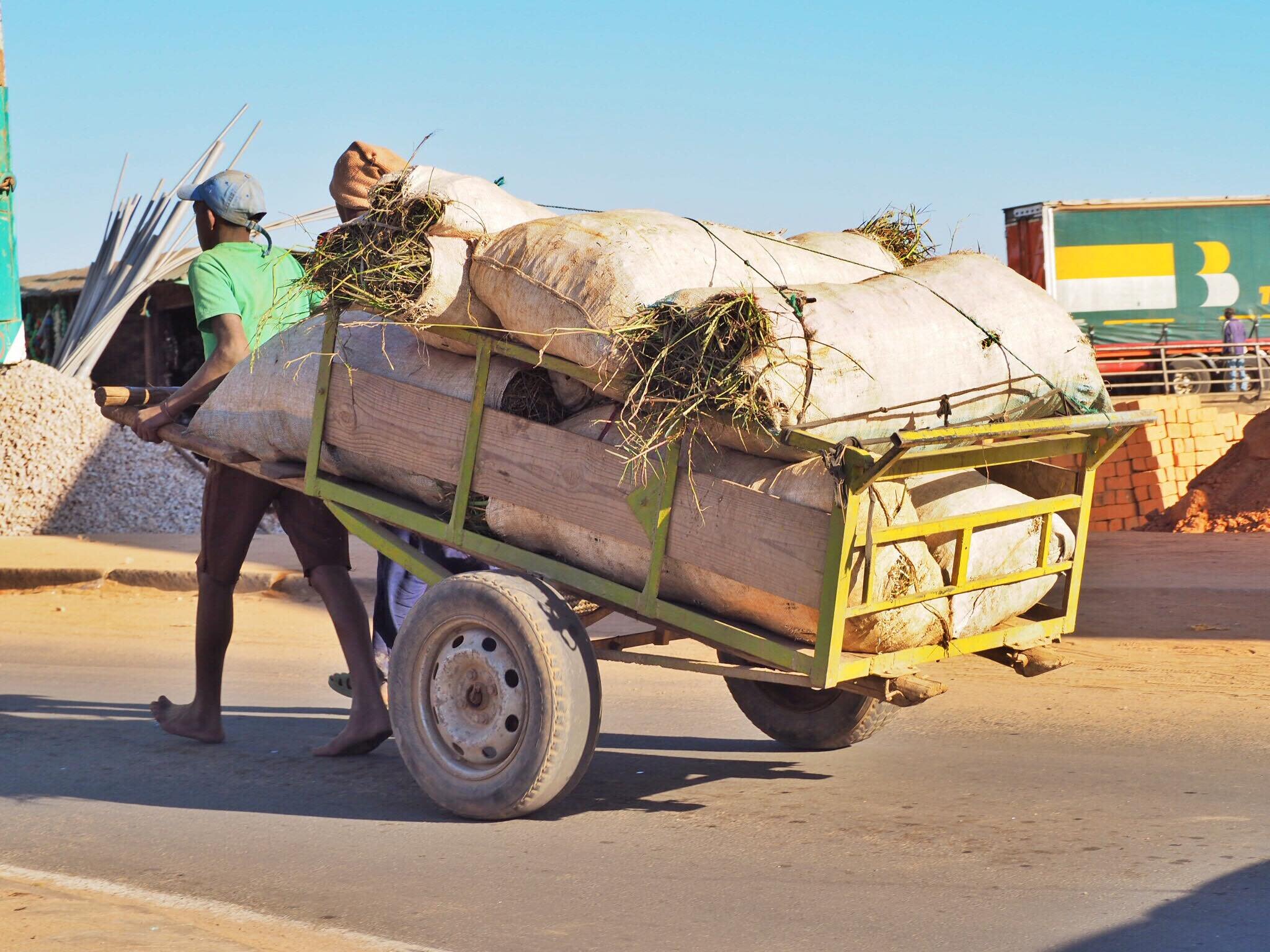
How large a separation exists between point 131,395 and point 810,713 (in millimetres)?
2747

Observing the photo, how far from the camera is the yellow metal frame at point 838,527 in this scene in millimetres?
3645

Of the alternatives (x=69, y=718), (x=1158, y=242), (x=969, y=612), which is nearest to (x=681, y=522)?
(x=969, y=612)

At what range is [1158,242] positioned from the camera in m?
20.5

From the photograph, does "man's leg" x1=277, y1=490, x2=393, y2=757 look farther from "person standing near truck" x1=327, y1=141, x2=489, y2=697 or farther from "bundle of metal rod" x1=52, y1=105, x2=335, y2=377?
"bundle of metal rod" x1=52, y1=105, x2=335, y2=377

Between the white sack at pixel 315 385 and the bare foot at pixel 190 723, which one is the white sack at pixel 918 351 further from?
the bare foot at pixel 190 723

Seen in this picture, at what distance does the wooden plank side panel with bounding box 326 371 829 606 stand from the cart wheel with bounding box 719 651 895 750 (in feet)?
4.33

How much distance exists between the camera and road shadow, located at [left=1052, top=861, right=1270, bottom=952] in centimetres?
322

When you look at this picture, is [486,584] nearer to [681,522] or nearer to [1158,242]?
[681,522]

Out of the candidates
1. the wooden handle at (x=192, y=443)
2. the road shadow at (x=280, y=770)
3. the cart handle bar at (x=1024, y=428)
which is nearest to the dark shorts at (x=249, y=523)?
the wooden handle at (x=192, y=443)

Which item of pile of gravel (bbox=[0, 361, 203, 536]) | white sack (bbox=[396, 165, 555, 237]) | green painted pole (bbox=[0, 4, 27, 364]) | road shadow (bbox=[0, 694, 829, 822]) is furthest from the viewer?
pile of gravel (bbox=[0, 361, 203, 536])

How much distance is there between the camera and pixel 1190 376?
21.2 m

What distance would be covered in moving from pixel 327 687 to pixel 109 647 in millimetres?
1904

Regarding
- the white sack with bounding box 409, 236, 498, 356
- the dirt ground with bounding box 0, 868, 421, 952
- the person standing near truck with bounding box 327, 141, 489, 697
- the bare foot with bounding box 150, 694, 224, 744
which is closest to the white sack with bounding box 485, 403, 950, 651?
the white sack with bounding box 409, 236, 498, 356

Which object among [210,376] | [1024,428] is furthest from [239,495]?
[1024,428]
